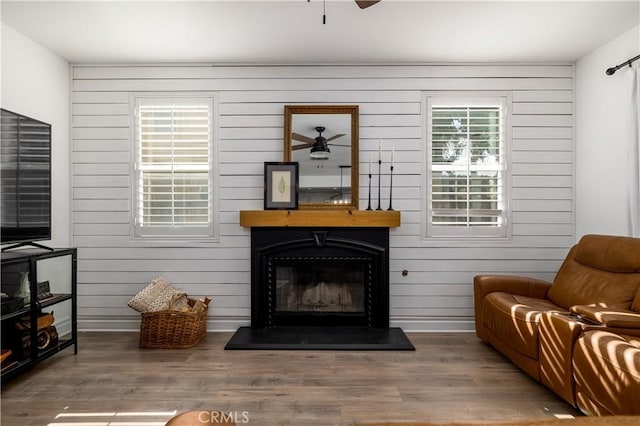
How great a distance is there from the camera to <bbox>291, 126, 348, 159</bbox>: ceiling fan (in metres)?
3.83

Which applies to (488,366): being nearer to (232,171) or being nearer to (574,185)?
(574,185)

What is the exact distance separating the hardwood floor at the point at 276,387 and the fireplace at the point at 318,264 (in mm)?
585

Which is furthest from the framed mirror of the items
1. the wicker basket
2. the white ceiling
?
the wicker basket

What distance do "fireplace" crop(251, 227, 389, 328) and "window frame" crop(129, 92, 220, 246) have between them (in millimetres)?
498

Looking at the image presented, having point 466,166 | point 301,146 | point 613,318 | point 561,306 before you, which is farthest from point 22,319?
point 561,306

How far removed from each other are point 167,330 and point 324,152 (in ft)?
7.09

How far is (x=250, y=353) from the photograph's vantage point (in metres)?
3.26

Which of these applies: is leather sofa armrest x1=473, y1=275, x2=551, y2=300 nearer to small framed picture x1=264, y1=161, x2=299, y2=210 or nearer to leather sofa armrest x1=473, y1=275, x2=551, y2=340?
leather sofa armrest x1=473, y1=275, x2=551, y2=340

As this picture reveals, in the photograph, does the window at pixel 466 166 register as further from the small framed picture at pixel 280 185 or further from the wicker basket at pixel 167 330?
the wicker basket at pixel 167 330

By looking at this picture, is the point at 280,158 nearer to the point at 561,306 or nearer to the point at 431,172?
the point at 431,172

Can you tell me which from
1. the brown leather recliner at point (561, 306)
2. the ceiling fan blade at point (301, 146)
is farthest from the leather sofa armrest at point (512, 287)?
the ceiling fan blade at point (301, 146)

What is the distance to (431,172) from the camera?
3906 millimetres

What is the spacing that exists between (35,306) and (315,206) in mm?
2358

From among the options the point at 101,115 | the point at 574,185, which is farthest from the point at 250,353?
the point at 574,185
